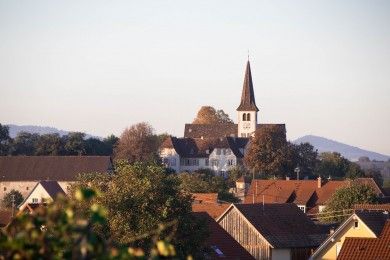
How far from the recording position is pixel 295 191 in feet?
274

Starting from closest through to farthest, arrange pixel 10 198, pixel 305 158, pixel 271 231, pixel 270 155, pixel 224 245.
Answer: pixel 224 245, pixel 271 231, pixel 10 198, pixel 270 155, pixel 305 158

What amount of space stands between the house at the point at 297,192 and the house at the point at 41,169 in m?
20.2

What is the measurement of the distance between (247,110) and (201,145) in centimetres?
1964

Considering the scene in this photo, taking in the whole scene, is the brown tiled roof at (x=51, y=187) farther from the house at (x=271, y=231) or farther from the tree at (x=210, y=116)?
the tree at (x=210, y=116)

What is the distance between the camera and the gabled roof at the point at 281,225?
51000 mm

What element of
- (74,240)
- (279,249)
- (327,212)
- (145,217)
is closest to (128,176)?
(145,217)

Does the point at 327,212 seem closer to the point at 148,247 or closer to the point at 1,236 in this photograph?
the point at 148,247

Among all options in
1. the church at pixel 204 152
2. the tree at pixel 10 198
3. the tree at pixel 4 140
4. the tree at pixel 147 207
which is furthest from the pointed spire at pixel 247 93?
the tree at pixel 147 207

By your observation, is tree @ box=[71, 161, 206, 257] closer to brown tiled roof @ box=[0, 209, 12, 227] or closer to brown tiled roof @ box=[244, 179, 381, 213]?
brown tiled roof @ box=[0, 209, 12, 227]

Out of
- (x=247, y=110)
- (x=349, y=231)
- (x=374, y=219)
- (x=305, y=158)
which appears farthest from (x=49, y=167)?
(x=374, y=219)

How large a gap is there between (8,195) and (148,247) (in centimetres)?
6062

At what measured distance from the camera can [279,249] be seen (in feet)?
166

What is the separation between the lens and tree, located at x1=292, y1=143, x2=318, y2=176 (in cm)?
11581

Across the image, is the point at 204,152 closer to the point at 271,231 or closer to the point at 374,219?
the point at 271,231
